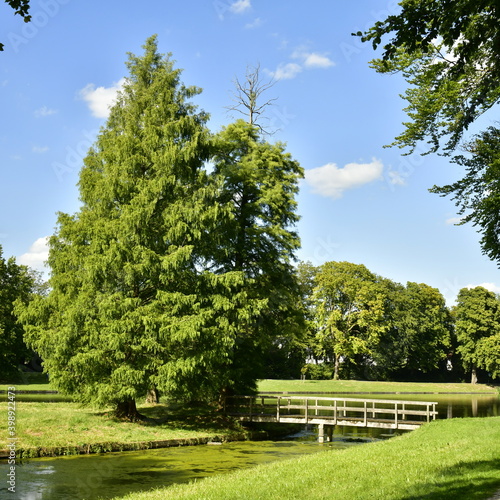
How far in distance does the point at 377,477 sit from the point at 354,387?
4614cm

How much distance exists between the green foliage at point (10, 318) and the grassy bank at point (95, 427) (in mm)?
17668

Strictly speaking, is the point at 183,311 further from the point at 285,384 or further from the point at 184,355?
the point at 285,384

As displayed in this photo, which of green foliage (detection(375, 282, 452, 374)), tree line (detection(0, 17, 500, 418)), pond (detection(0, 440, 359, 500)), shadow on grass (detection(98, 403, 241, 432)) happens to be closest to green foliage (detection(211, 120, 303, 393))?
tree line (detection(0, 17, 500, 418))

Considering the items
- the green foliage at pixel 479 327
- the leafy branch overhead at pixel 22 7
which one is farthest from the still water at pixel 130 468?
the green foliage at pixel 479 327

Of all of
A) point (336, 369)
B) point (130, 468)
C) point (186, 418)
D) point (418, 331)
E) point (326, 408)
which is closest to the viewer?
point (130, 468)

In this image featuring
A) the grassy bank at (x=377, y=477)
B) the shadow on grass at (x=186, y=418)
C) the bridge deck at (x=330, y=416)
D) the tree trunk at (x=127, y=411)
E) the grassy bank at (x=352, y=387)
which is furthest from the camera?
the grassy bank at (x=352, y=387)

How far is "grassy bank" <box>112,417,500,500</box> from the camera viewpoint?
366 inches

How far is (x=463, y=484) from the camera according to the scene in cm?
934

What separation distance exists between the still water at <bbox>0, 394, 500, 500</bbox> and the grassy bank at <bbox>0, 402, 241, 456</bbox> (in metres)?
1.02

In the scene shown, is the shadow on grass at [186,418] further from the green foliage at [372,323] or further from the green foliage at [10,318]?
the green foliage at [372,323]

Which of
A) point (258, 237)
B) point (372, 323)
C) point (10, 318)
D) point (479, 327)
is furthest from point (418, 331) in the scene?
point (258, 237)

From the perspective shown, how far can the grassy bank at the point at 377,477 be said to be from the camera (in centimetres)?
929

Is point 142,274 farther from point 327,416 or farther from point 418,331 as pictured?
point 418,331

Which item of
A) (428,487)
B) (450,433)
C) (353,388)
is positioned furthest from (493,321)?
(428,487)
